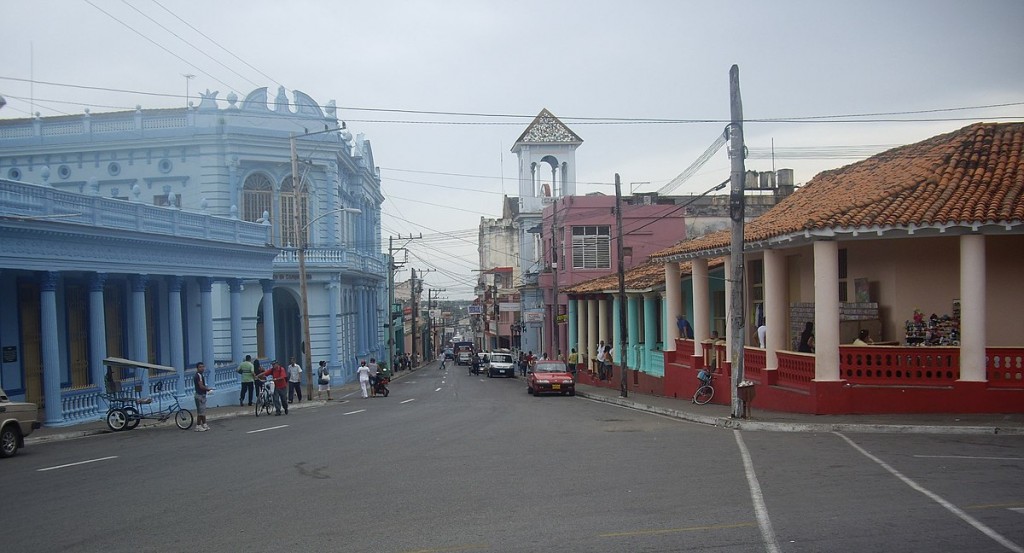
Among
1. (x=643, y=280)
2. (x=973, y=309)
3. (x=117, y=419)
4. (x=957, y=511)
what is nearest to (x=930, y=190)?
(x=973, y=309)

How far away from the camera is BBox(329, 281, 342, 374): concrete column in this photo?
161ft

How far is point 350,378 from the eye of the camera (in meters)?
54.7

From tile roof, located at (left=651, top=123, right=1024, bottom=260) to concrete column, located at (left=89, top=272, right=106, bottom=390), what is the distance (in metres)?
17.9

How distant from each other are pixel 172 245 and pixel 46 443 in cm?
1018

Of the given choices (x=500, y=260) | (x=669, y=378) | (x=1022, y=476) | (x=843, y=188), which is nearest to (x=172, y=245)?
(x=669, y=378)

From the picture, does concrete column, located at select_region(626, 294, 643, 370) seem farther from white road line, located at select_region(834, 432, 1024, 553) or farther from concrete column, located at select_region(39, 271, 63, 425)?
white road line, located at select_region(834, 432, 1024, 553)

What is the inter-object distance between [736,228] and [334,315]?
31821 mm

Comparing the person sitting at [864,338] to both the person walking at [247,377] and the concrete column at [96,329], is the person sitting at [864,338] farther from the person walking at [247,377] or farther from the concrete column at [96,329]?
the person walking at [247,377]

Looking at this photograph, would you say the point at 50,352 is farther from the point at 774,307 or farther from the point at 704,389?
the point at 774,307

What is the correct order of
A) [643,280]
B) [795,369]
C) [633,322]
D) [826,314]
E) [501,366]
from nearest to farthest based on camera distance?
[826,314] < [795,369] < [643,280] < [633,322] < [501,366]

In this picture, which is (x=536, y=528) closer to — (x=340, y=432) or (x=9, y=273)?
(x=340, y=432)

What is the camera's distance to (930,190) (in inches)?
808

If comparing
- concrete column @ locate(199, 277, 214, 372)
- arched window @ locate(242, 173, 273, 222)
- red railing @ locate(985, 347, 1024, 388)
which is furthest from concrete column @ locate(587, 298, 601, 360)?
red railing @ locate(985, 347, 1024, 388)

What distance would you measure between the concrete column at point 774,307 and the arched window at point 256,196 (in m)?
30.6
